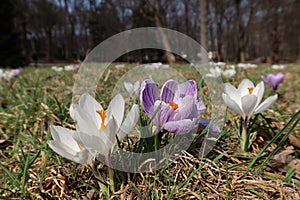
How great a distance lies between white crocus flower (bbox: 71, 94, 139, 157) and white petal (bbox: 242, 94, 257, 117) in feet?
1.39

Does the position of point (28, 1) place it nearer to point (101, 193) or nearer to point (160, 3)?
point (160, 3)

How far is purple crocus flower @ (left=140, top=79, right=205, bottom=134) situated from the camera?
0.66m

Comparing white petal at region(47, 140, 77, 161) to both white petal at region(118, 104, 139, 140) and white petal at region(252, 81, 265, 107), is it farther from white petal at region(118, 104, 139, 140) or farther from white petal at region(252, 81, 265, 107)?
white petal at region(252, 81, 265, 107)

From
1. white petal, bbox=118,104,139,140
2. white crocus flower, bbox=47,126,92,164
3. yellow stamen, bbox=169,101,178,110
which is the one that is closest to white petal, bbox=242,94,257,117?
yellow stamen, bbox=169,101,178,110

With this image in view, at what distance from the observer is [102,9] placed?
3209mm

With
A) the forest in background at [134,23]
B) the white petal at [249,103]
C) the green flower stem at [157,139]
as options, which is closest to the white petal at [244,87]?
the white petal at [249,103]

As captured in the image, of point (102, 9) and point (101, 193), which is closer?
point (101, 193)

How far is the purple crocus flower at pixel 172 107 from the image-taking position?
2.18 ft

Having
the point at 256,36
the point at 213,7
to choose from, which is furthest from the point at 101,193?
the point at 256,36

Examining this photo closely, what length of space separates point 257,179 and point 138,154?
15.2 inches

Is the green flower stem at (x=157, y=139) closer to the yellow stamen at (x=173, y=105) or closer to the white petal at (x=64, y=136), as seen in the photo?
the yellow stamen at (x=173, y=105)

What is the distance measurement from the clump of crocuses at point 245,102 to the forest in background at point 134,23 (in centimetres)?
185

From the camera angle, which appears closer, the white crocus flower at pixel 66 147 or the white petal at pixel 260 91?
the white crocus flower at pixel 66 147

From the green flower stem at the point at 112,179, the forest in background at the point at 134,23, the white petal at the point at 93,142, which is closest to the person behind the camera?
the white petal at the point at 93,142
